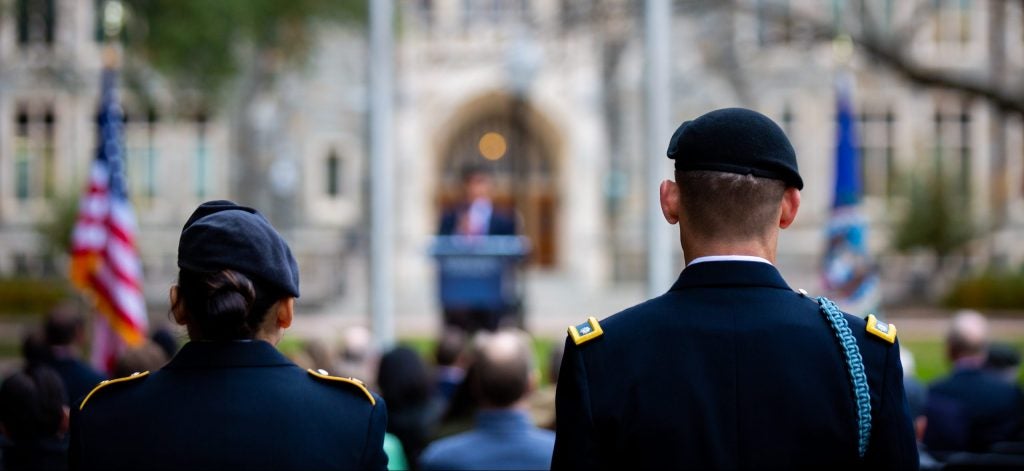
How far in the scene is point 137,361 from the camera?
5.11 m

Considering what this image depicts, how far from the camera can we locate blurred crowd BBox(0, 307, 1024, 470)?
410 centimetres

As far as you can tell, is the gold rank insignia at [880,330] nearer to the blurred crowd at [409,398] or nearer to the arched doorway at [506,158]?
the blurred crowd at [409,398]

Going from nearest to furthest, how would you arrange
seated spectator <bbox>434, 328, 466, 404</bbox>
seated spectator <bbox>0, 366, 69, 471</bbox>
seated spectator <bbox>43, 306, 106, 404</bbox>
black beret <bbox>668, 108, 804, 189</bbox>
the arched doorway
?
black beret <bbox>668, 108, 804, 189</bbox> < seated spectator <bbox>0, 366, 69, 471</bbox> < seated spectator <bbox>43, 306, 106, 404</bbox> < seated spectator <bbox>434, 328, 466, 404</bbox> < the arched doorway

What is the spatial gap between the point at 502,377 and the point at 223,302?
6.32 feet

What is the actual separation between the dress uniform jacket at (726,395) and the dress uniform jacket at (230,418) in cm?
45

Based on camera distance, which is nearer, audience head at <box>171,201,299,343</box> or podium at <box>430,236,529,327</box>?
audience head at <box>171,201,299,343</box>

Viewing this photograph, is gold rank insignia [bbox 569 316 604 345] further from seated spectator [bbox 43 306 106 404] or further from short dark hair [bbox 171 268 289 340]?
seated spectator [bbox 43 306 106 404]

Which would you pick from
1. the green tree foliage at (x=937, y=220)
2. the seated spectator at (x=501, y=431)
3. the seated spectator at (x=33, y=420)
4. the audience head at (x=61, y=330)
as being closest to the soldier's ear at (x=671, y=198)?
the seated spectator at (x=501, y=431)

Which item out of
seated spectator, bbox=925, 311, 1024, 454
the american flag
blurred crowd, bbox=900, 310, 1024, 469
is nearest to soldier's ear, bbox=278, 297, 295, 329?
blurred crowd, bbox=900, 310, 1024, 469

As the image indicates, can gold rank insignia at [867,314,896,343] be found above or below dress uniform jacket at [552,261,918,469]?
above

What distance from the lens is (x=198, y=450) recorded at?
8.41ft

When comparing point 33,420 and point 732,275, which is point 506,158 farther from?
point 732,275

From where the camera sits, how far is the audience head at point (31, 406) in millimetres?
4062

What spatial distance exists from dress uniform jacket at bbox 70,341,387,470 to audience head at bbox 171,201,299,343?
0.05 metres
